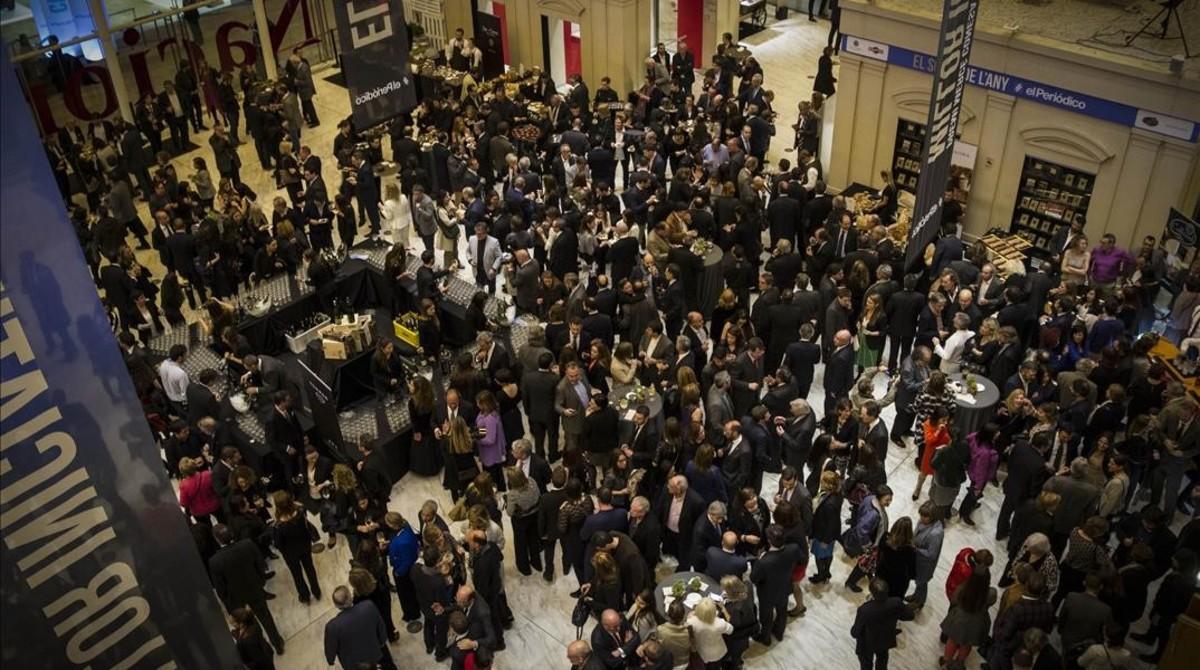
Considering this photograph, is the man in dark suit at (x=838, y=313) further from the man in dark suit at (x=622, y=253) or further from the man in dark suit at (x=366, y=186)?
the man in dark suit at (x=366, y=186)

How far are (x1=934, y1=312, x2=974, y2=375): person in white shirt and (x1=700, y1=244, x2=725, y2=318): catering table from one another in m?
2.81

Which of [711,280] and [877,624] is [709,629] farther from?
[711,280]

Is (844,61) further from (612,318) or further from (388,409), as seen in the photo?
(388,409)

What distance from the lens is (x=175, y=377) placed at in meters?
10.8

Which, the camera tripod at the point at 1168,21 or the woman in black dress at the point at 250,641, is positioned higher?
the camera tripod at the point at 1168,21

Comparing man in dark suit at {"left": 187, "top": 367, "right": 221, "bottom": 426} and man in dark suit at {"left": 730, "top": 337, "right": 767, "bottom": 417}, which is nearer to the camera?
man in dark suit at {"left": 730, "top": 337, "right": 767, "bottom": 417}

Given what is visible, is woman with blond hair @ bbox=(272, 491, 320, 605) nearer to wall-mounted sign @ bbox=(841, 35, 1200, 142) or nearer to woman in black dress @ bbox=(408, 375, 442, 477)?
woman in black dress @ bbox=(408, 375, 442, 477)

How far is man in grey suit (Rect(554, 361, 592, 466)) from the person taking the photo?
9977 mm

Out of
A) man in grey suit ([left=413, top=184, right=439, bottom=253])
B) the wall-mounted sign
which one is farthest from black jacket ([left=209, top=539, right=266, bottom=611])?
the wall-mounted sign

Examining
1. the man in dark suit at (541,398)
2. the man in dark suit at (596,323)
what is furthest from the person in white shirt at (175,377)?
the man in dark suit at (596,323)

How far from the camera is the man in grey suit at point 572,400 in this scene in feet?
32.7

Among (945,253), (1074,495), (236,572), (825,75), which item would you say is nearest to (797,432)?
(1074,495)

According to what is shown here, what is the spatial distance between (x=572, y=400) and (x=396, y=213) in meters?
5.11

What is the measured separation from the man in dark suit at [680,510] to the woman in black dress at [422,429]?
2.55m
